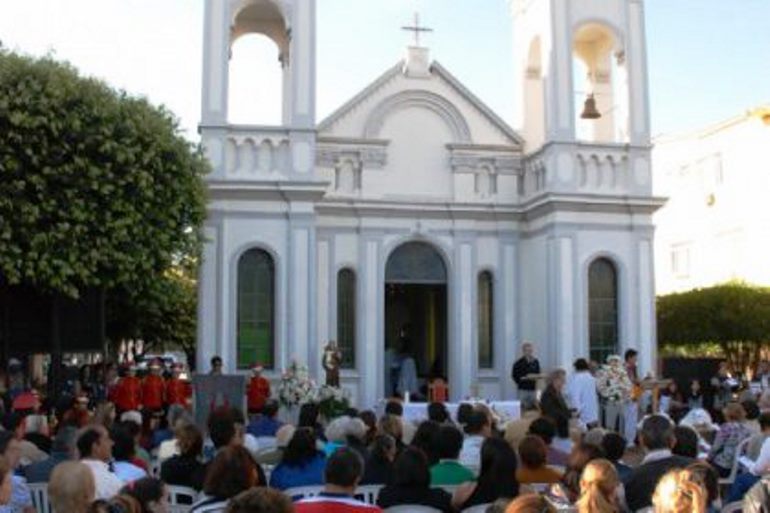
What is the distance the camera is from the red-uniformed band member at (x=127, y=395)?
20.7 m

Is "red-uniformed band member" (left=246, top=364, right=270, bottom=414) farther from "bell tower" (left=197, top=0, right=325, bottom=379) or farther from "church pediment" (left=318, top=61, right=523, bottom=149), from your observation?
"church pediment" (left=318, top=61, right=523, bottom=149)

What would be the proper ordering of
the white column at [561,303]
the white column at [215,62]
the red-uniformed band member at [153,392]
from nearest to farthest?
the red-uniformed band member at [153,392]
the white column at [215,62]
the white column at [561,303]

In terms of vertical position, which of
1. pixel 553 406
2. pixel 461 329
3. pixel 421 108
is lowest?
pixel 553 406

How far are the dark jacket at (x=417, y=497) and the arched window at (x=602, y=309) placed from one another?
58.7 ft

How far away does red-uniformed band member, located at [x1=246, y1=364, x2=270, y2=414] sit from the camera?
21891mm

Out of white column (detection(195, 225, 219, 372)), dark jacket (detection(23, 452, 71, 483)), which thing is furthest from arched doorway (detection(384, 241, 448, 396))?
dark jacket (detection(23, 452, 71, 483))

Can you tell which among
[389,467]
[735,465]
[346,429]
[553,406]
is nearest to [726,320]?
[553,406]

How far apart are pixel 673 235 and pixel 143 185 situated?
32809 mm

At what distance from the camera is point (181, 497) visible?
9.16 metres

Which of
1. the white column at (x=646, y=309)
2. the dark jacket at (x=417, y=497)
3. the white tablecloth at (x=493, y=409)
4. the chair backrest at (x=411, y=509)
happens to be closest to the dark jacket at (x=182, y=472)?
the dark jacket at (x=417, y=497)

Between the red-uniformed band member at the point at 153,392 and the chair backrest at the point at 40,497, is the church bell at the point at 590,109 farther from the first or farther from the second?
the chair backrest at the point at 40,497

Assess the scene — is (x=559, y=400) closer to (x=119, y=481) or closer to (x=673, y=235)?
(x=119, y=481)

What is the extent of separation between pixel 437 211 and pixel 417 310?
4084 mm

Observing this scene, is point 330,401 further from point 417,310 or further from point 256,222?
point 417,310
